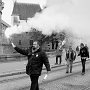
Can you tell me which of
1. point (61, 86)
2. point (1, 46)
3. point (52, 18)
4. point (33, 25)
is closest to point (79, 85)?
point (61, 86)

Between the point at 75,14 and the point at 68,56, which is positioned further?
the point at 75,14

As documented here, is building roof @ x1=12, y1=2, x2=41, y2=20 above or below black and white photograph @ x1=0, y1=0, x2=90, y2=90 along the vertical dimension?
above

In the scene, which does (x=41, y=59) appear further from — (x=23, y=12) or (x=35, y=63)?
(x=23, y=12)

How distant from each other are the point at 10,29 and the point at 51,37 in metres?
34.9

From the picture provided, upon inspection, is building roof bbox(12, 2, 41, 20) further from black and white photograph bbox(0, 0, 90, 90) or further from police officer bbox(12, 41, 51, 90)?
police officer bbox(12, 41, 51, 90)

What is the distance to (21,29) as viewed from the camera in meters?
16.3

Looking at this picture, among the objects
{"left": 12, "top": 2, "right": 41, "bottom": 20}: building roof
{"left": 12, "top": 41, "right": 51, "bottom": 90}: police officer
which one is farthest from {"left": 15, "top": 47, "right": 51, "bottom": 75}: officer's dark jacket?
{"left": 12, "top": 2, "right": 41, "bottom": 20}: building roof

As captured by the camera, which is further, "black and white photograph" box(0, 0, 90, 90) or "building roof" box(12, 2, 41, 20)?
"building roof" box(12, 2, 41, 20)

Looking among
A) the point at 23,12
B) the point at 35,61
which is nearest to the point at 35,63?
the point at 35,61

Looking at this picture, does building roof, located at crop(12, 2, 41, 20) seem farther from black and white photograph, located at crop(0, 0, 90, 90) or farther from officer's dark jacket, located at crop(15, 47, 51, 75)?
officer's dark jacket, located at crop(15, 47, 51, 75)

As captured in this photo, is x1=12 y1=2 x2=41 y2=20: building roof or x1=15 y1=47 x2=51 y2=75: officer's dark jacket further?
x1=12 y1=2 x2=41 y2=20: building roof

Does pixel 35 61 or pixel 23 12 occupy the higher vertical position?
pixel 23 12

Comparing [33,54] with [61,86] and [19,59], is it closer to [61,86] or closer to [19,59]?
[61,86]

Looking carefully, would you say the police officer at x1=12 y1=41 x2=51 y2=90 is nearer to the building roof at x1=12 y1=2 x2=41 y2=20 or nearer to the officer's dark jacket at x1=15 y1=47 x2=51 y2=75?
the officer's dark jacket at x1=15 y1=47 x2=51 y2=75
